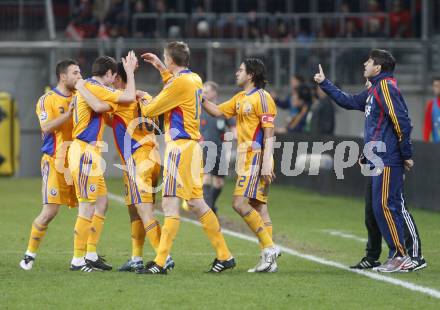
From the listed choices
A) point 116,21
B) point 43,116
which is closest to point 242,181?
point 43,116

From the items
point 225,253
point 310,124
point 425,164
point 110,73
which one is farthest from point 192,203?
point 310,124

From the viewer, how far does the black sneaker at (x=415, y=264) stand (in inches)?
430

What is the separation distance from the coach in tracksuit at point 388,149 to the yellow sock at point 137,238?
7.51 feet

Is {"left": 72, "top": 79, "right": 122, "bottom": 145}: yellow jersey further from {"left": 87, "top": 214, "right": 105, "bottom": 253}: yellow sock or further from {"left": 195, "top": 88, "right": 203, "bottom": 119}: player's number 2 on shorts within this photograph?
{"left": 87, "top": 214, "right": 105, "bottom": 253}: yellow sock

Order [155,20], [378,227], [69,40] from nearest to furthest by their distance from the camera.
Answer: [378,227] → [69,40] → [155,20]

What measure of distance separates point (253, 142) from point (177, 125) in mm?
987

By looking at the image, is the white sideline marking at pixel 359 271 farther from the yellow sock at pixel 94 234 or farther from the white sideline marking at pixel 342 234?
the yellow sock at pixel 94 234

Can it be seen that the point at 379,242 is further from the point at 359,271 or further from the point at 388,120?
the point at 388,120

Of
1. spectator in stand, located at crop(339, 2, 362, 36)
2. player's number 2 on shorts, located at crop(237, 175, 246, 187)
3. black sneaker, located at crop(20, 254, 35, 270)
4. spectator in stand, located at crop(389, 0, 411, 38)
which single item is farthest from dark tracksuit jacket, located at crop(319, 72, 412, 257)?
spectator in stand, located at crop(389, 0, 411, 38)

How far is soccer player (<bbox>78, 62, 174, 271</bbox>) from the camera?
35.3ft

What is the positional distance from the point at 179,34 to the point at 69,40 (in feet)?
9.96

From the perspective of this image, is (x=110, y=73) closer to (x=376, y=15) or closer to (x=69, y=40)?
(x=69, y=40)

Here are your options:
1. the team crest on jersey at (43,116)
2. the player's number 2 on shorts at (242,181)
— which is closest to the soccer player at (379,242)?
the player's number 2 on shorts at (242,181)

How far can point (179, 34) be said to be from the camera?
92.6ft
